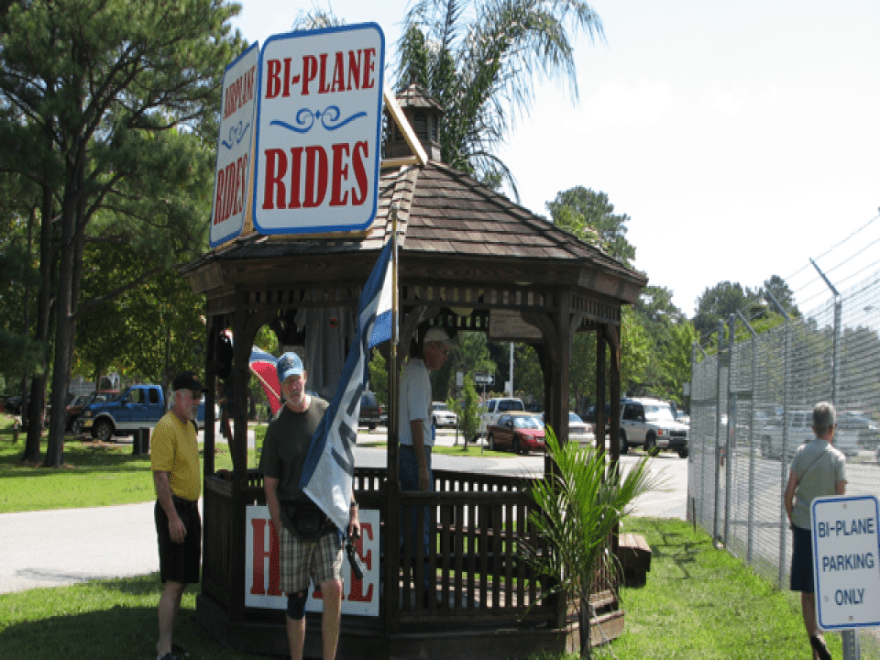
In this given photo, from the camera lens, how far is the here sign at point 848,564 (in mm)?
3521

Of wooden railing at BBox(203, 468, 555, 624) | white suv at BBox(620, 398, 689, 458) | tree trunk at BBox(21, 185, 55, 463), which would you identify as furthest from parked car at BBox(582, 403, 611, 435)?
tree trunk at BBox(21, 185, 55, 463)

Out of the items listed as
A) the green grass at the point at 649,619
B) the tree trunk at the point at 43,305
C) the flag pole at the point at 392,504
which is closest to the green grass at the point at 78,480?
the tree trunk at the point at 43,305

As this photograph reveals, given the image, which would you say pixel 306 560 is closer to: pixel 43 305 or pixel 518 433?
pixel 43 305

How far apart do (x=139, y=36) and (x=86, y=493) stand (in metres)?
11.0

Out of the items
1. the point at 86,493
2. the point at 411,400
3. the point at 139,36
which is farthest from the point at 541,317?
the point at 139,36

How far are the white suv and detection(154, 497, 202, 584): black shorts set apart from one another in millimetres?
26182

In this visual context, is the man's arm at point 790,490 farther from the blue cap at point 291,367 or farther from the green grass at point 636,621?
the blue cap at point 291,367

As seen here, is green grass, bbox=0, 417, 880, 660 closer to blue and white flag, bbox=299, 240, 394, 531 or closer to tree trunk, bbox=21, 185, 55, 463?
blue and white flag, bbox=299, 240, 394, 531

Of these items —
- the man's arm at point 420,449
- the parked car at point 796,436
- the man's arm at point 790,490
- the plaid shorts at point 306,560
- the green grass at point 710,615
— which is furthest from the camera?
the man's arm at point 420,449

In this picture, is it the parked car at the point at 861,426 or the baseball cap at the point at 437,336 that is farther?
the baseball cap at the point at 437,336

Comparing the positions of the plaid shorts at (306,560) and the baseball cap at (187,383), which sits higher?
the baseball cap at (187,383)

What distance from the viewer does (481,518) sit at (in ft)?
20.4

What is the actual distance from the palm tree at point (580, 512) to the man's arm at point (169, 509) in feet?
7.67

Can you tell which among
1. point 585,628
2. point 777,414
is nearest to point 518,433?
point 777,414
